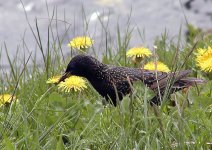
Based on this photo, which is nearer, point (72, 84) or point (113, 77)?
point (72, 84)

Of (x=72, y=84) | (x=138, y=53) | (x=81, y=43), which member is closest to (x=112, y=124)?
(x=72, y=84)

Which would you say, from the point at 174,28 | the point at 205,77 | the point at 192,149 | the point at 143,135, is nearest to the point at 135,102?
the point at 143,135

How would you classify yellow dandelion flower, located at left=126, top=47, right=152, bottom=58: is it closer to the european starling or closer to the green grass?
the european starling

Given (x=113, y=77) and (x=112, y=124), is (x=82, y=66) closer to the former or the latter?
(x=113, y=77)

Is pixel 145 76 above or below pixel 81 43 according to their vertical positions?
below

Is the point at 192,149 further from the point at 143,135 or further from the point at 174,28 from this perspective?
the point at 174,28

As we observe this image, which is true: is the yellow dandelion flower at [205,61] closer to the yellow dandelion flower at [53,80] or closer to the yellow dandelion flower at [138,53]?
the yellow dandelion flower at [138,53]

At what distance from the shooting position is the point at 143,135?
379 cm

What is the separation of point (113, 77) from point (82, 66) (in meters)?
0.22

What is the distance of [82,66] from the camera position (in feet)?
16.1

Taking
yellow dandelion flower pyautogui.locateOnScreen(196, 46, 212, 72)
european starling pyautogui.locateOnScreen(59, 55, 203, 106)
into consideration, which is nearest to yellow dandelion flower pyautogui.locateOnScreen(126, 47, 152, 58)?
european starling pyautogui.locateOnScreen(59, 55, 203, 106)

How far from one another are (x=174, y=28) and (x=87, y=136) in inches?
186

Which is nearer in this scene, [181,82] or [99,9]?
[181,82]

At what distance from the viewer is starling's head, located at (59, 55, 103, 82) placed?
4.89m
